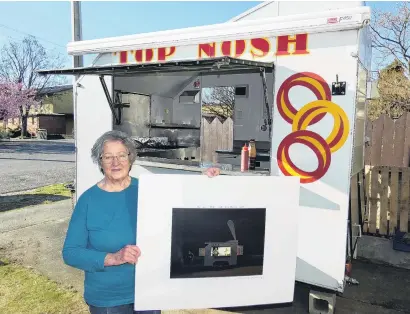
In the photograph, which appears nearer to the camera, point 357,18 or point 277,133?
point 357,18

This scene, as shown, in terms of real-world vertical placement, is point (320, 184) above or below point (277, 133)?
below

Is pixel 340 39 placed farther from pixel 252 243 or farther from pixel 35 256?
pixel 35 256

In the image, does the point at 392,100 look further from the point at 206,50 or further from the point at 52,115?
the point at 52,115

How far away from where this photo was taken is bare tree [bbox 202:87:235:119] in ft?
23.1

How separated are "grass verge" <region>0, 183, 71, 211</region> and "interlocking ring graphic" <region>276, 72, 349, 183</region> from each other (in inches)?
253

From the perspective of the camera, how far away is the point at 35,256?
5043 mm

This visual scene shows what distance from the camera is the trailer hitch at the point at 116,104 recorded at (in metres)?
4.88

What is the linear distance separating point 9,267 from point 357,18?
5040 mm

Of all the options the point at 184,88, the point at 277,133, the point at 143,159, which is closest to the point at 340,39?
the point at 277,133

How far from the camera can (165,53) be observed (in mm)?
4328

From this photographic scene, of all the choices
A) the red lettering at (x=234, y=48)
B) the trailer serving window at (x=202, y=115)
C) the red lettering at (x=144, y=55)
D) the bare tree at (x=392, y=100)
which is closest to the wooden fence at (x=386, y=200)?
the trailer serving window at (x=202, y=115)

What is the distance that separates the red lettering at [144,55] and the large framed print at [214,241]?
2.95 metres

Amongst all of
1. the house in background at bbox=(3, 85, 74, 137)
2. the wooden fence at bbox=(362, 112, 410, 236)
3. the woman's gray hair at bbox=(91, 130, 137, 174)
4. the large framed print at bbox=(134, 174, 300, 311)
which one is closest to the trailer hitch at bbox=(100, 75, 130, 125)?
the woman's gray hair at bbox=(91, 130, 137, 174)

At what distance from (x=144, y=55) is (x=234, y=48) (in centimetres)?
132
